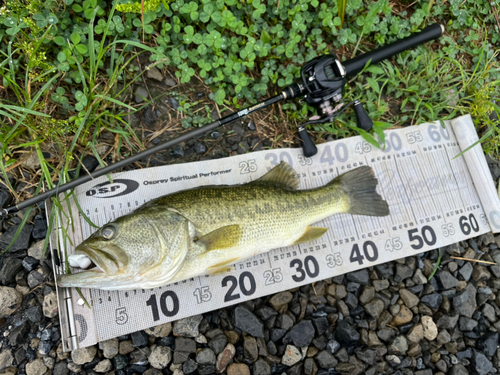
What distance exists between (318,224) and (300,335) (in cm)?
109

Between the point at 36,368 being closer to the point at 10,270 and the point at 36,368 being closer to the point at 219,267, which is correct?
the point at 10,270

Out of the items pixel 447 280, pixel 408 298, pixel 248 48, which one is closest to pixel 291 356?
pixel 408 298

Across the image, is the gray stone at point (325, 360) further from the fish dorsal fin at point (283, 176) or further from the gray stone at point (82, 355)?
the gray stone at point (82, 355)

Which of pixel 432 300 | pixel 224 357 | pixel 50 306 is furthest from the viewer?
pixel 432 300

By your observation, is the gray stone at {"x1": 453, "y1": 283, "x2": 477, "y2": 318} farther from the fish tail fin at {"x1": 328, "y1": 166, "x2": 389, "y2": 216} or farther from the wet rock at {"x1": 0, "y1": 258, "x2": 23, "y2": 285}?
the wet rock at {"x1": 0, "y1": 258, "x2": 23, "y2": 285}

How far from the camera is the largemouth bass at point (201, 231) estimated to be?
2188 mm

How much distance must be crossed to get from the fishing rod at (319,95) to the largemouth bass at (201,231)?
1.77 ft

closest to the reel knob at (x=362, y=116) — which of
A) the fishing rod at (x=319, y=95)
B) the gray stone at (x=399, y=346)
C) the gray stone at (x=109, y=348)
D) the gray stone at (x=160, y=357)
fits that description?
the fishing rod at (x=319, y=95)

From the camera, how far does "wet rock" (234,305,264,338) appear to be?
2.86 meters

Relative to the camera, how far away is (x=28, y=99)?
8.73ft

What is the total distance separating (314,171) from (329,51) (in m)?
1.43

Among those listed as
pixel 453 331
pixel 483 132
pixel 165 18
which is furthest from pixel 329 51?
pixel 453 331

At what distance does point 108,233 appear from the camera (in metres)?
2.18

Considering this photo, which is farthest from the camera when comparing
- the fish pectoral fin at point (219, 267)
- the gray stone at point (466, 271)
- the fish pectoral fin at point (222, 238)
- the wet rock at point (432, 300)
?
the gray stone at point (466, 271)
